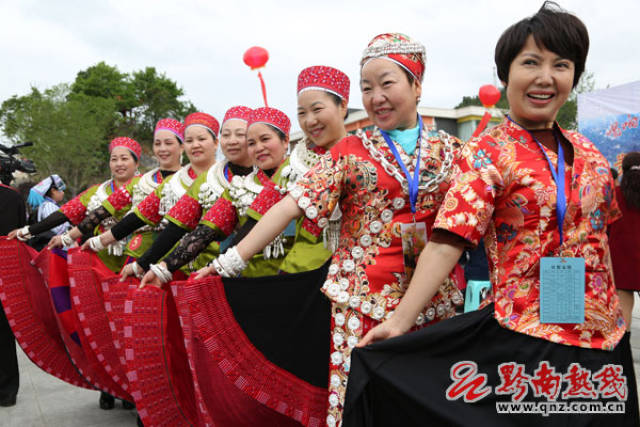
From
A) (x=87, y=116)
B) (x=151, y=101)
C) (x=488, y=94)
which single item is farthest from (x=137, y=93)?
(x=488, y=94)

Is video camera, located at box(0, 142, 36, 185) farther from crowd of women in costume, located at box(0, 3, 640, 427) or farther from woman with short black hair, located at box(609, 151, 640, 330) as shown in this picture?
woman with short black hair, located at box(609, 151, 640, 330)

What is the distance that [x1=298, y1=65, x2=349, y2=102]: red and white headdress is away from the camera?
2.38 m

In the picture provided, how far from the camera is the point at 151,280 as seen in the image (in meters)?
2.65

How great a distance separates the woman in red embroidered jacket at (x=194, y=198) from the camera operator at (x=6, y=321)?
139 centimetres

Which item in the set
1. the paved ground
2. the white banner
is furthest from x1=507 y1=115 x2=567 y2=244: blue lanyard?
the white banner

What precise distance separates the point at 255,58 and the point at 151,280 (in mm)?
2679

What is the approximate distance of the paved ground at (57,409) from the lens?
3.71 meters

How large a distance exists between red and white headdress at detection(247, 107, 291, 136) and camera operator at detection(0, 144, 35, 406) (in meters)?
2.42

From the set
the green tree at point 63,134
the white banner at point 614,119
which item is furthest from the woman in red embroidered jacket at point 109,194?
the green tree at point 63,134

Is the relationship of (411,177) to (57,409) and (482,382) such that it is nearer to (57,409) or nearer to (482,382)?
(482,382)

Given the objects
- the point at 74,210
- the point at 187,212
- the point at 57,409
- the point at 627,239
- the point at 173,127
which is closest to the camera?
the point at 187,212

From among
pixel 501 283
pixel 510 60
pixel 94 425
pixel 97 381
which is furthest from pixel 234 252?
pixel 94 425

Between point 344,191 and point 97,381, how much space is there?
8.03ft

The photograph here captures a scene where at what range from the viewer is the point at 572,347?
1.42 m
